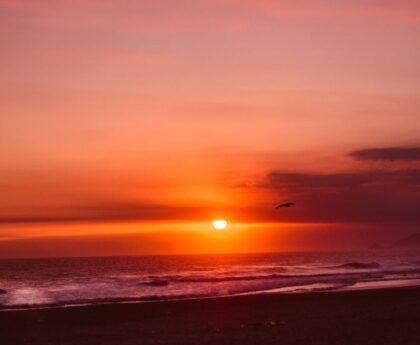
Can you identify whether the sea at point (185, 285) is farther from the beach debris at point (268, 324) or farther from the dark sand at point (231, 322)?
the beach debris at point (268, 324)

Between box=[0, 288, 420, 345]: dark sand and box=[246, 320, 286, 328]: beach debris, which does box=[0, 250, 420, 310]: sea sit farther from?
box=[246, 320, 286, 328]: beach debris

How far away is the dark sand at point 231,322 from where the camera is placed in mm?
19266

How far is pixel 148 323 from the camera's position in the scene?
79.0ft

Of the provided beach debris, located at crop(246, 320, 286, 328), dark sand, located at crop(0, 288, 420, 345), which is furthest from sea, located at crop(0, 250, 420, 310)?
beach debris, located at crop(246, 320, 286, 328)

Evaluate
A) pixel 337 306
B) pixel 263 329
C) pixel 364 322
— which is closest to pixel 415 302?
pixel 337 306

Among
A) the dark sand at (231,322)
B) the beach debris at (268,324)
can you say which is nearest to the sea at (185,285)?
the dark sand at (231,322)

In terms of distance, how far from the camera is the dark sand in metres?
19.3

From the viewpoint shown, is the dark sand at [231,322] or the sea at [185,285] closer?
the dark sand at [231,322]

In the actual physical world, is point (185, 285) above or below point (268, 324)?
above

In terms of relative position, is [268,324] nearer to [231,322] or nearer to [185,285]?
[231,322]

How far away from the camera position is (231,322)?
77.0 ft

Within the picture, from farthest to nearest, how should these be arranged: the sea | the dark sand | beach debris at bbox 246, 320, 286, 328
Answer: the sea, beach debris at bbox 246, 320, 286, 328, the dark sand

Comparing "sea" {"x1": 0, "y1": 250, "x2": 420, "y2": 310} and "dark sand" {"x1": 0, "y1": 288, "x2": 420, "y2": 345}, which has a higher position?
"sea" {"x1": 0, "y1": 250, "x2": 420, "y2": 310}

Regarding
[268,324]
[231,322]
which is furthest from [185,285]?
[268,324]
